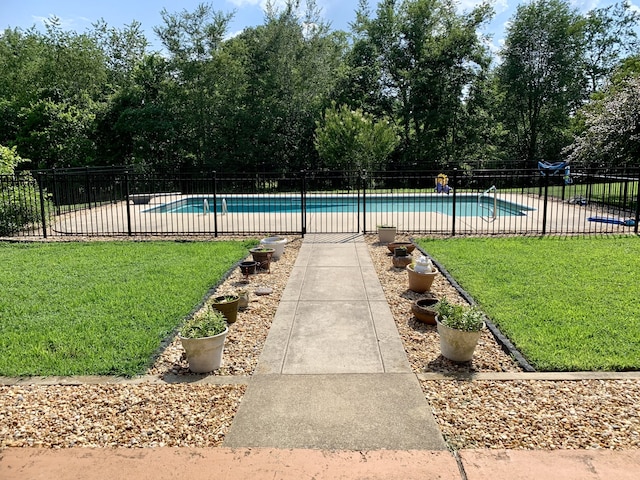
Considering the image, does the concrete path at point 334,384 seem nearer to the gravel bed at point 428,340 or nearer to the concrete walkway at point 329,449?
the concrete walkway at point 329,449

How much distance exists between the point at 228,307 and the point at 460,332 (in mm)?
2260

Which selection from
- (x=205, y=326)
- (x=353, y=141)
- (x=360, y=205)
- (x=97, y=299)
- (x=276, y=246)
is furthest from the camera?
(x=353, y=141)

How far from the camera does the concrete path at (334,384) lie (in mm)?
2832

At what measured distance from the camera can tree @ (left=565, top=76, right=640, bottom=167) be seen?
42.7ft

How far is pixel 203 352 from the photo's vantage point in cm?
373

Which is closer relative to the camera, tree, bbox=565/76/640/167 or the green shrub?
the green shrub

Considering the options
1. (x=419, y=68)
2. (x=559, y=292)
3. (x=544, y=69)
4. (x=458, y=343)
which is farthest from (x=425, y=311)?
(x=544, y=69)

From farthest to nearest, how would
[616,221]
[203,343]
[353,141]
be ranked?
[353,141] < [616,221] < [203,343]

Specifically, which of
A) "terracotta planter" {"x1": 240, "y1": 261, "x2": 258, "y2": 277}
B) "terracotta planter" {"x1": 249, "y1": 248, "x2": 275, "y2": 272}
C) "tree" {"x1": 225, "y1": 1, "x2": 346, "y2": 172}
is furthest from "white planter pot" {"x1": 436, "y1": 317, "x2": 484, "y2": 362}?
"tree" {"x1": 225, "y1": 1, "x2": 346, "y2": 172}

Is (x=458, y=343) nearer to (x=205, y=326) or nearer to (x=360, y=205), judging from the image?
(x=205, y=326)

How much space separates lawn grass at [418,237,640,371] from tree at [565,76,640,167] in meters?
5.71

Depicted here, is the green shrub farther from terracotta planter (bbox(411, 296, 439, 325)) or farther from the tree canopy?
the tree canopy

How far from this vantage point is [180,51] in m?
22.4

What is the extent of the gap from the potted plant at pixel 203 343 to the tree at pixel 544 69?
22.7 meters
